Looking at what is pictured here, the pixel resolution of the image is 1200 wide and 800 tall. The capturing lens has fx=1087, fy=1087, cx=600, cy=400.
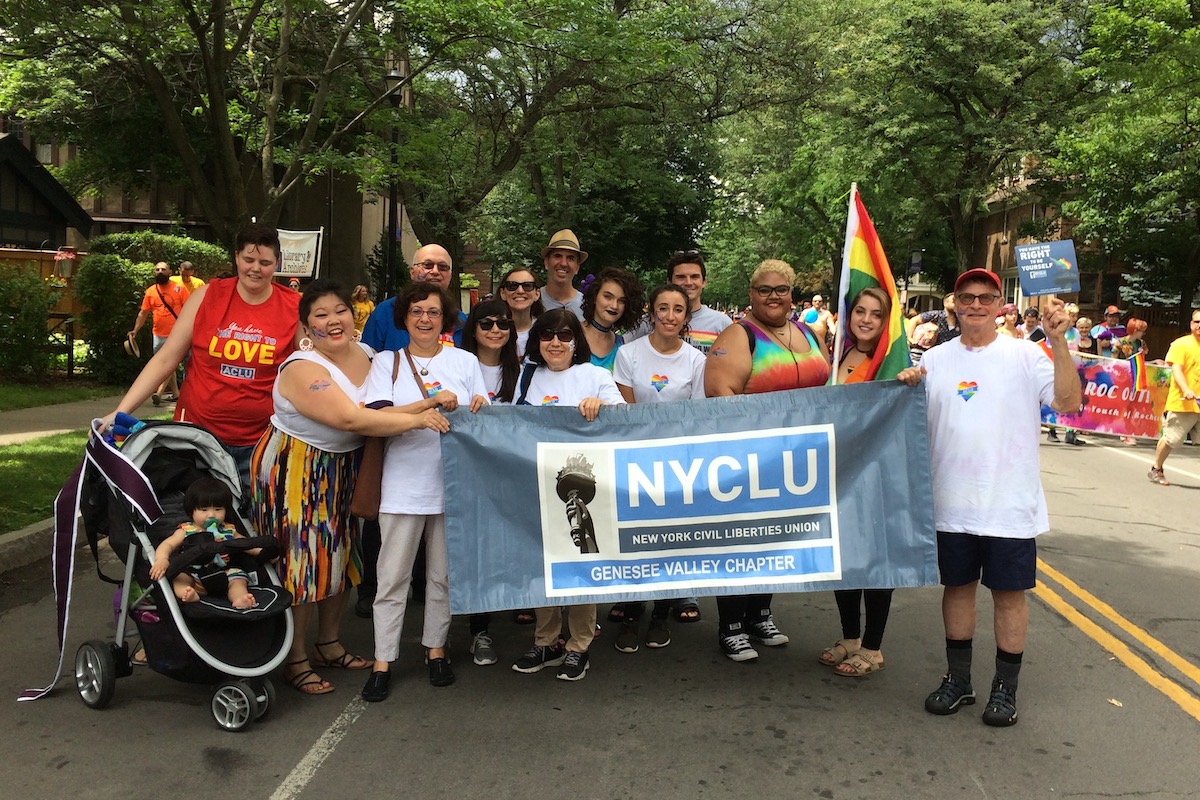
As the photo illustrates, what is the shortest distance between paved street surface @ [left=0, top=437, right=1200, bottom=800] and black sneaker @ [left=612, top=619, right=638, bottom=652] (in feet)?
0.21

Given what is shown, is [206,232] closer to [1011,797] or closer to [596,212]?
[596,212]

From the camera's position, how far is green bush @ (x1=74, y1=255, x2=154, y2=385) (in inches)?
641

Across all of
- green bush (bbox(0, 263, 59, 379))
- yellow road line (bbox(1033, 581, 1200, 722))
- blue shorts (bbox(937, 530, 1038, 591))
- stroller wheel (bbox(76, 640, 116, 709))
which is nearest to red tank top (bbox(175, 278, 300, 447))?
stroller wheel (bbox(76, 640, 116, 709))

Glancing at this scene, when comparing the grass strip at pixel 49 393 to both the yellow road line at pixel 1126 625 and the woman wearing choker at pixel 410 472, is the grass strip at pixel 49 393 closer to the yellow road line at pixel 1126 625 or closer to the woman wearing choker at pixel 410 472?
the woman wearing choker at pixel 410 472

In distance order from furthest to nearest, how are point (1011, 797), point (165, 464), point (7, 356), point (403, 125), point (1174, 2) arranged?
point (1174, 2)
point (403, 125)
point (7, 356)
point (165, 464)
point (1011, 797)

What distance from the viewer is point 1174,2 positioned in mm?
21859

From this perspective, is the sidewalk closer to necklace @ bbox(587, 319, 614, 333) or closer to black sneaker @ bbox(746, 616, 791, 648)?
necklace @ bbox(587, 319, 614, 333)

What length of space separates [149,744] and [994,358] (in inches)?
151

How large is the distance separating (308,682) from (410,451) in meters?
1.16

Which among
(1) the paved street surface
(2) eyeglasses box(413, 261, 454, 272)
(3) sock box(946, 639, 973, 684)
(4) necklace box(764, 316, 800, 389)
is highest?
(2) eyeglasses box(413, 261, 454, 272)

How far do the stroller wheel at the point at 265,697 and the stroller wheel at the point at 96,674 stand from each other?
0.65m

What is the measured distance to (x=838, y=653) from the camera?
541cm

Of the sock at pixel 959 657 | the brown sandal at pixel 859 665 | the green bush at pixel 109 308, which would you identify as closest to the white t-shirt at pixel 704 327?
the brown sandal at pixel 859 665

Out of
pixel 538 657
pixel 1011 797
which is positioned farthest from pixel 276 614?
pixel 1011 797
